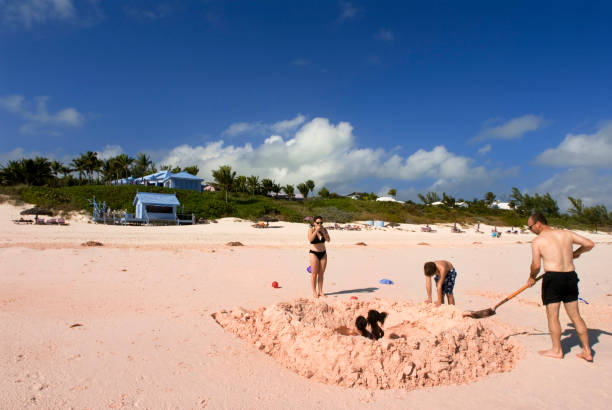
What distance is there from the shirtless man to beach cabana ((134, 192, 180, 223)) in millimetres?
29193

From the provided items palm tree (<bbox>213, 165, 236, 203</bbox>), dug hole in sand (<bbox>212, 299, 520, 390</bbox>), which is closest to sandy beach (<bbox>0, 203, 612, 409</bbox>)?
dug hole in sand (<bbox>212, 299, 520, 390</bbox>)

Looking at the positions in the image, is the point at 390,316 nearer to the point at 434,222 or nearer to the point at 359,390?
the point at 359,390

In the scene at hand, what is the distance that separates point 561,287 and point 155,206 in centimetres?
3266

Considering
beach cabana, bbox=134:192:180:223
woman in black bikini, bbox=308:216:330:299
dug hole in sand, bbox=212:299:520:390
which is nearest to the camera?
dug hole in sand, bbox=212:299:520:390

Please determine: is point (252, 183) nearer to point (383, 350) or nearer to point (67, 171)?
point (67, 171)

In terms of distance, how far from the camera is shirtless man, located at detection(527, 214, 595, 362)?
4.45 m

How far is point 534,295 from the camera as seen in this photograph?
27.6ft

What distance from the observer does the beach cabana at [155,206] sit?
31047 mm

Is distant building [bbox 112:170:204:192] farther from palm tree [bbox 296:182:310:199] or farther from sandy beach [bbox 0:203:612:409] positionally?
sandy beach [bbox 0:203:612:409]

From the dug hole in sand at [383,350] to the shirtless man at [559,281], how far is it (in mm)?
590

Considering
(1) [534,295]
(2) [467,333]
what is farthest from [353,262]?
(2) [467,333]

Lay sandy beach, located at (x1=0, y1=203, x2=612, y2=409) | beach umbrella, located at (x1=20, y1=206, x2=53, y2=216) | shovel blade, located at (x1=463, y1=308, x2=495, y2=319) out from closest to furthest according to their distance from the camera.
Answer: sandy beach, located at (x1=0, y1=203, x2=612, y2=409), shovel blade, located at (x1=463, y1=308, x2=495, y2=319), beach umbrella, located at (x1=20, y1=206, x2=53, y2=216)

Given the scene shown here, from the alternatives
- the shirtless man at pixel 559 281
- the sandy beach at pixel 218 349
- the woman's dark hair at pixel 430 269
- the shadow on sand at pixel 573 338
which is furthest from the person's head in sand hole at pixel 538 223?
the woman's dark hair at pixel 430 269

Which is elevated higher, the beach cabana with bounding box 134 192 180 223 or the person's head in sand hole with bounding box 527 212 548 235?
the beach cabana with bounding box 134 192 180 223
